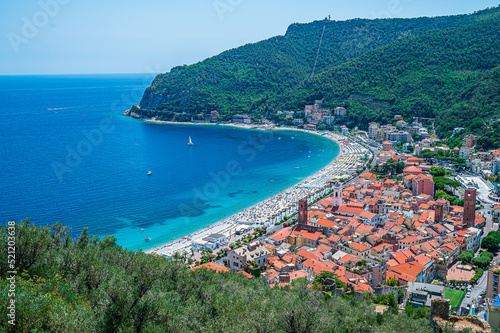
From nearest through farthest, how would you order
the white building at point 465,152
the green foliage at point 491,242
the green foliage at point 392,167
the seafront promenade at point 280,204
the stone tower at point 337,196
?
the green foliage at point 491,242 < the seafront promenade at point 280,204 < the stone tower at point 337,196 < the green foliage at point 392,167 < the white building at point 465,152

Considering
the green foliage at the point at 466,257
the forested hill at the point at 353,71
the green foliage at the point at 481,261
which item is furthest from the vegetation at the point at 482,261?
the forested hill at the point at 353,71

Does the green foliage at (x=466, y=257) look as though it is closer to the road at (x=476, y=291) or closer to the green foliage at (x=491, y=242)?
the road at (x=476, y=291)

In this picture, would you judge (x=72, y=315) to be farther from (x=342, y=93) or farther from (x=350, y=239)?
(x=342, y=93)

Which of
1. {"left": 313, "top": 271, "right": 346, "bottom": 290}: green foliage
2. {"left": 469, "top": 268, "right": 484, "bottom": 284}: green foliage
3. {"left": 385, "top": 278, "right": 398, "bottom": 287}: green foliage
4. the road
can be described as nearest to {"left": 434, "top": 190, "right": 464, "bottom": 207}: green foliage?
{"left": 469, "top": 268, "right": 484, "bottom": 284}: green foliage

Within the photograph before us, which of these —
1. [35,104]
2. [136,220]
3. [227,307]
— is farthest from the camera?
[35,104]

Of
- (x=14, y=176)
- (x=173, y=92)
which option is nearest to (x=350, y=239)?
(x=14, y=176)
